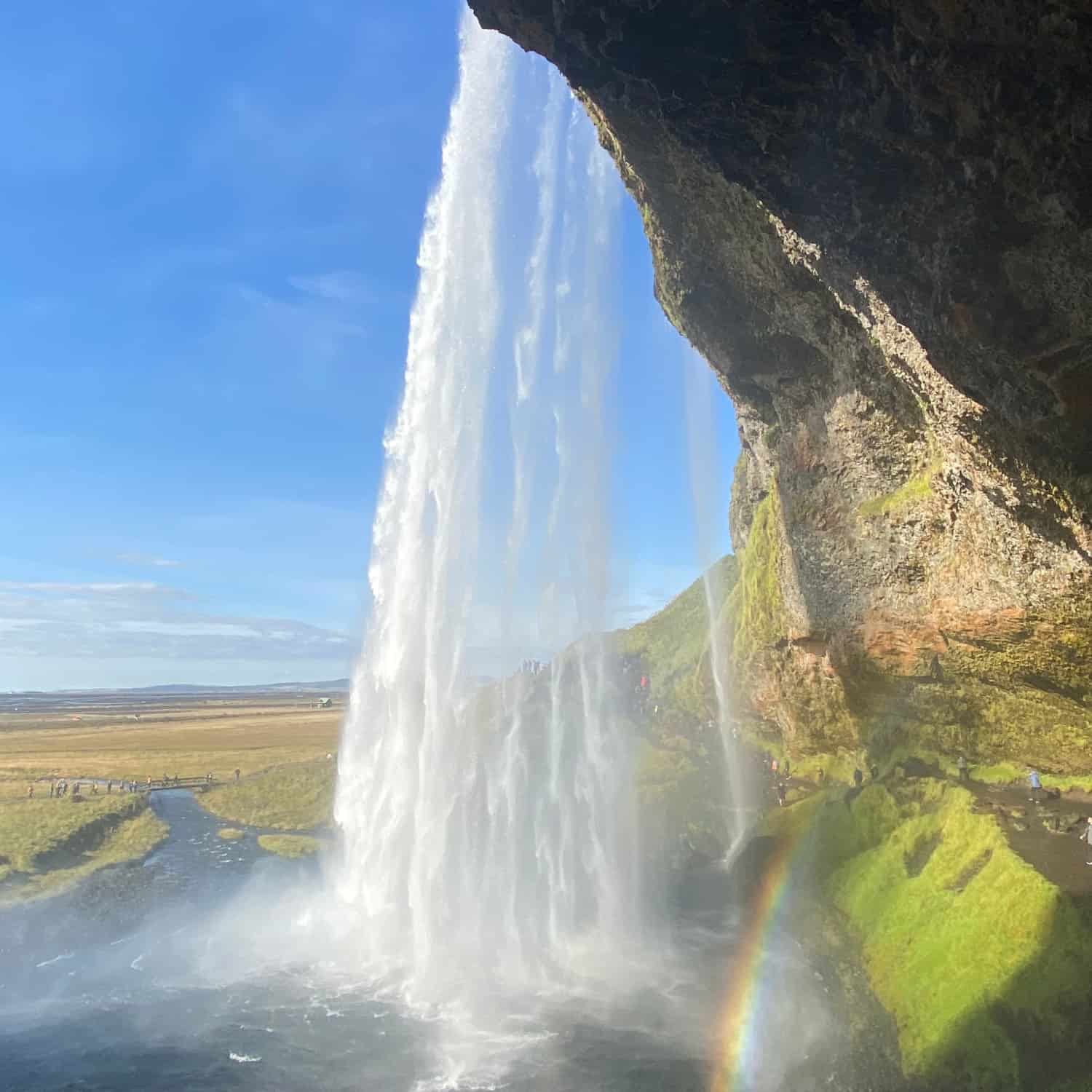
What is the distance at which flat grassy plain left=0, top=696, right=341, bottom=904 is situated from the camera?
1556 inches

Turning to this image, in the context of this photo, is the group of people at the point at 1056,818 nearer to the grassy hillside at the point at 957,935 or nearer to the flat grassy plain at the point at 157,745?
the grassy hillside at the point at 957,935

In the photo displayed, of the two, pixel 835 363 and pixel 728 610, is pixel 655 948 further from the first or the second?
pixel 728 610

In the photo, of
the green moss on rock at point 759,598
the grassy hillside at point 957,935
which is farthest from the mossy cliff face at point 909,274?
the green moss on rock at point 759,598

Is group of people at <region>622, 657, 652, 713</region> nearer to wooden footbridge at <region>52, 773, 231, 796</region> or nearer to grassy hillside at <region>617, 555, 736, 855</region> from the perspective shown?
grassy hillside at <region>617, 555, 736, 855</region>

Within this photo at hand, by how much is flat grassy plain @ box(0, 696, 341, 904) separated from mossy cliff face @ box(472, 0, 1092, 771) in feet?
129

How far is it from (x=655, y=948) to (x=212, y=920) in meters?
17.7

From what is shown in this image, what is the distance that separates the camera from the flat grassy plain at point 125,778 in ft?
130

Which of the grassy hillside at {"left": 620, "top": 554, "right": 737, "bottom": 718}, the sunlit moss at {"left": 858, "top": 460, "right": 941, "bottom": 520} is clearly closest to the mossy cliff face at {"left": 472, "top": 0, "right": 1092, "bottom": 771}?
the sunlit moss at {"left": 858, "top": 460, "right": 941, "bottom": 520}

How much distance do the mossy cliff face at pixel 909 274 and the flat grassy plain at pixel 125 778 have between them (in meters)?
39.4

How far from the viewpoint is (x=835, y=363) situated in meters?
24.7

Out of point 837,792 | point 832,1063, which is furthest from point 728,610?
point 832,1063

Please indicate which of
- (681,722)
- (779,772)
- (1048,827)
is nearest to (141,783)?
(681,722)

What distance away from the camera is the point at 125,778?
68062mm

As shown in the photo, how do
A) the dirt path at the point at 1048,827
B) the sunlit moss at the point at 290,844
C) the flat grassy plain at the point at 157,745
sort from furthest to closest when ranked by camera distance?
the flat grassy plain at the point at 157,745 → the sunlit moss at the point at 290,844 → the dirt path at the point at 1048,827
